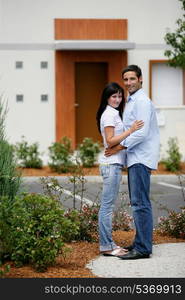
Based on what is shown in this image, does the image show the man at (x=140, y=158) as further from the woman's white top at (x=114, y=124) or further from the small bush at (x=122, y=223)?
the small bush at (x=122, y=223)

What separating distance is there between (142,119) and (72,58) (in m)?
15.1

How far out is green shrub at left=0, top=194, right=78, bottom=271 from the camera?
7402mm

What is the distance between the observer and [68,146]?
20.0 m

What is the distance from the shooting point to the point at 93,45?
72.5ft

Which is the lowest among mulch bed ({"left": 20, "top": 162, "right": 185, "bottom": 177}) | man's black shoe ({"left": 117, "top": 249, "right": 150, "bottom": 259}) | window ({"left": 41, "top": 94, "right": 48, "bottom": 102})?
man's black shoe ({"left": 117, "top": 249, "right": 150, "bottom": 259})

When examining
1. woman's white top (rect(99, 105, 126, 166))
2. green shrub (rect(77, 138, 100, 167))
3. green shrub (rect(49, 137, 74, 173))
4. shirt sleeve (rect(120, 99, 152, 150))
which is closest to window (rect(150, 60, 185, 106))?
green shrub (rect(77, 138, 100, 167))

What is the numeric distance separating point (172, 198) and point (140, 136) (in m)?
7.26

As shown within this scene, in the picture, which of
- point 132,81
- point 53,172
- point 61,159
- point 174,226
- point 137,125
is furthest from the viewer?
point 53,172

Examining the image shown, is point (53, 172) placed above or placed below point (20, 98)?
below

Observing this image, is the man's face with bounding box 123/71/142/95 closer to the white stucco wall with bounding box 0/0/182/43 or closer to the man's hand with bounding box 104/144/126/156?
the man's hand with bounding box 104/144/126/156

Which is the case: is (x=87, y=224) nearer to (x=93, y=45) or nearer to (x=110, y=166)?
(x=110, y=166)

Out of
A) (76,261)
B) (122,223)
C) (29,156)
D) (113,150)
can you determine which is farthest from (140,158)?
(29,156)

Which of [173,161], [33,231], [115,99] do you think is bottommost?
[33,231]

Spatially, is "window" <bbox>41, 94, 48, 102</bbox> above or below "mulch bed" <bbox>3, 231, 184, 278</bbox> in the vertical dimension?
above
